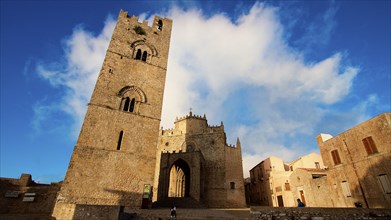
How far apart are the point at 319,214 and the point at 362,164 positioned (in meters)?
9.46

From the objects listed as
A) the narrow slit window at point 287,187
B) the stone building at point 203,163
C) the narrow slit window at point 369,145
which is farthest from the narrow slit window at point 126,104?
the narrow slit window at point 287,187

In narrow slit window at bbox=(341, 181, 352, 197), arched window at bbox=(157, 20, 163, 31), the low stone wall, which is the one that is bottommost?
the low stone wall

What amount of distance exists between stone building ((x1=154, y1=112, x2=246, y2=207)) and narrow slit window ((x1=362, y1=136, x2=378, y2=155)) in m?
15.4

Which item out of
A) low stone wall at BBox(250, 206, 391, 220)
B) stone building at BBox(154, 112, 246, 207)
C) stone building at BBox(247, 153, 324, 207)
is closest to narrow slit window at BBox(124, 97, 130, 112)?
stone building at BBox(154, 112, 246, 207)

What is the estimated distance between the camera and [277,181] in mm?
30875

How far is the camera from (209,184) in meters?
28.1

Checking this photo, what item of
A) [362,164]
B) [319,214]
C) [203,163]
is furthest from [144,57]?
[362,164]

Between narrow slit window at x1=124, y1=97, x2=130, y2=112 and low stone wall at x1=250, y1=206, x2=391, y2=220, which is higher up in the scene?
narrow slit window at x1=124, y1=97, x2=130, y2=112

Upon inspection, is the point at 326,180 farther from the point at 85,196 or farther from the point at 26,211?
the point at 26,211

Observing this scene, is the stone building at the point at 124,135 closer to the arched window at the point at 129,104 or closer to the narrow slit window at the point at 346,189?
the arched window at the point at 129,104

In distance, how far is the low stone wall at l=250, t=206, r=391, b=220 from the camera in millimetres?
9094

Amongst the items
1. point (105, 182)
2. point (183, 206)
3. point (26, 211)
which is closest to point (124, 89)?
point (105, 182)

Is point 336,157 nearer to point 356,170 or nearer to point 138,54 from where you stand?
point 356,170

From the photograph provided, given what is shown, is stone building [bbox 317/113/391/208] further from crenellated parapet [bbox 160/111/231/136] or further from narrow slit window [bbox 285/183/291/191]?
crenellated parapet [bbox 160/111/231/136]
